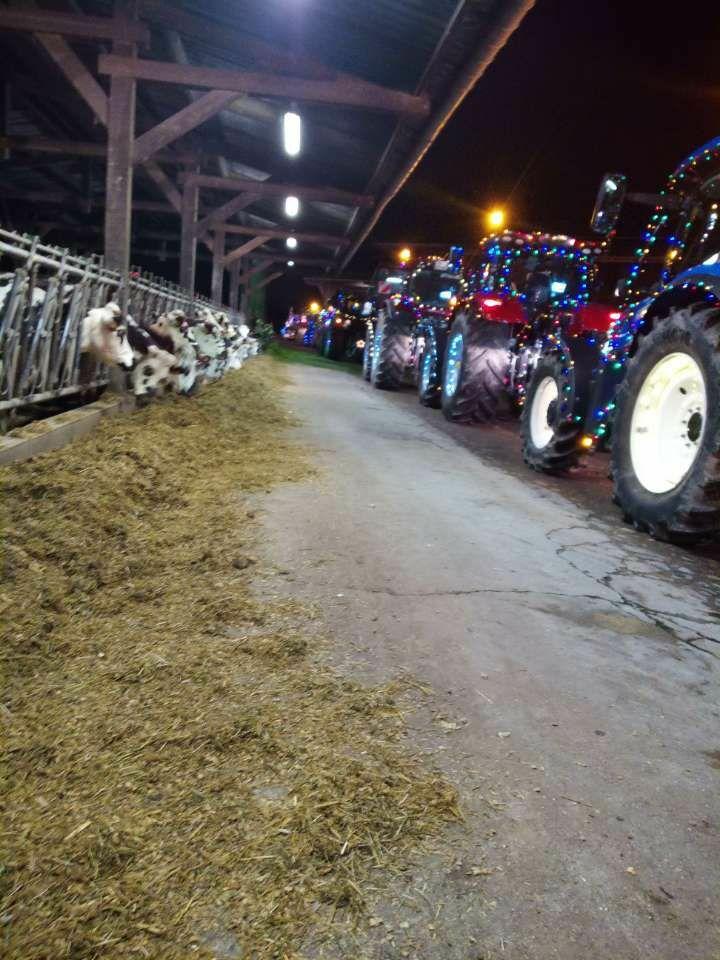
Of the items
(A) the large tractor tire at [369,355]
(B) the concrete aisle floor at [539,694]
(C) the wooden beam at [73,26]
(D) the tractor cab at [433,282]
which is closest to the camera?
(B) the concrete aisle floor at [539,694]

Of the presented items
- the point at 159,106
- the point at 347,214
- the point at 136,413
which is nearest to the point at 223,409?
the point at 136,413

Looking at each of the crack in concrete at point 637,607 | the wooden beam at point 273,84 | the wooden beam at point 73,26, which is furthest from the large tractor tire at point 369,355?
the crack in concrete at point 637,607

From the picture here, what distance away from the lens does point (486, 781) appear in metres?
1.94

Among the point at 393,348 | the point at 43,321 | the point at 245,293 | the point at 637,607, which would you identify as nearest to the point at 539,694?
the point at 637,607

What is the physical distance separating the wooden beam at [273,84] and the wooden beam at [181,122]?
0.24 m

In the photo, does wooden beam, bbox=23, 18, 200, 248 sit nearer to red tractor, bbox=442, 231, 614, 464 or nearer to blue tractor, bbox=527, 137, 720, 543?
red tractor, bbox=442, 231, 614, 464

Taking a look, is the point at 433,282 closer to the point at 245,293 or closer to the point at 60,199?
the point at 60,199

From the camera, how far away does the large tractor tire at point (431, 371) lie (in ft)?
37.9

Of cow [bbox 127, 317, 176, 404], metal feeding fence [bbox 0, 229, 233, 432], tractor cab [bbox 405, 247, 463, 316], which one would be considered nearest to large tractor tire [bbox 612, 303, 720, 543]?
cow [bbox 127, 317, 176, 404]

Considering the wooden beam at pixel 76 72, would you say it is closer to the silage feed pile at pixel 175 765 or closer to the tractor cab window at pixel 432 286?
the silage feed pile at pixel 175 765

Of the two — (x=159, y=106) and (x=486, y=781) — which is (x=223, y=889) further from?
(x=159, y=106)

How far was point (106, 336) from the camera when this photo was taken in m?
6.31

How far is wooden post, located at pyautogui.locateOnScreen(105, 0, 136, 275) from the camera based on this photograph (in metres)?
8.58

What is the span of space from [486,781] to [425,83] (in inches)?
325
